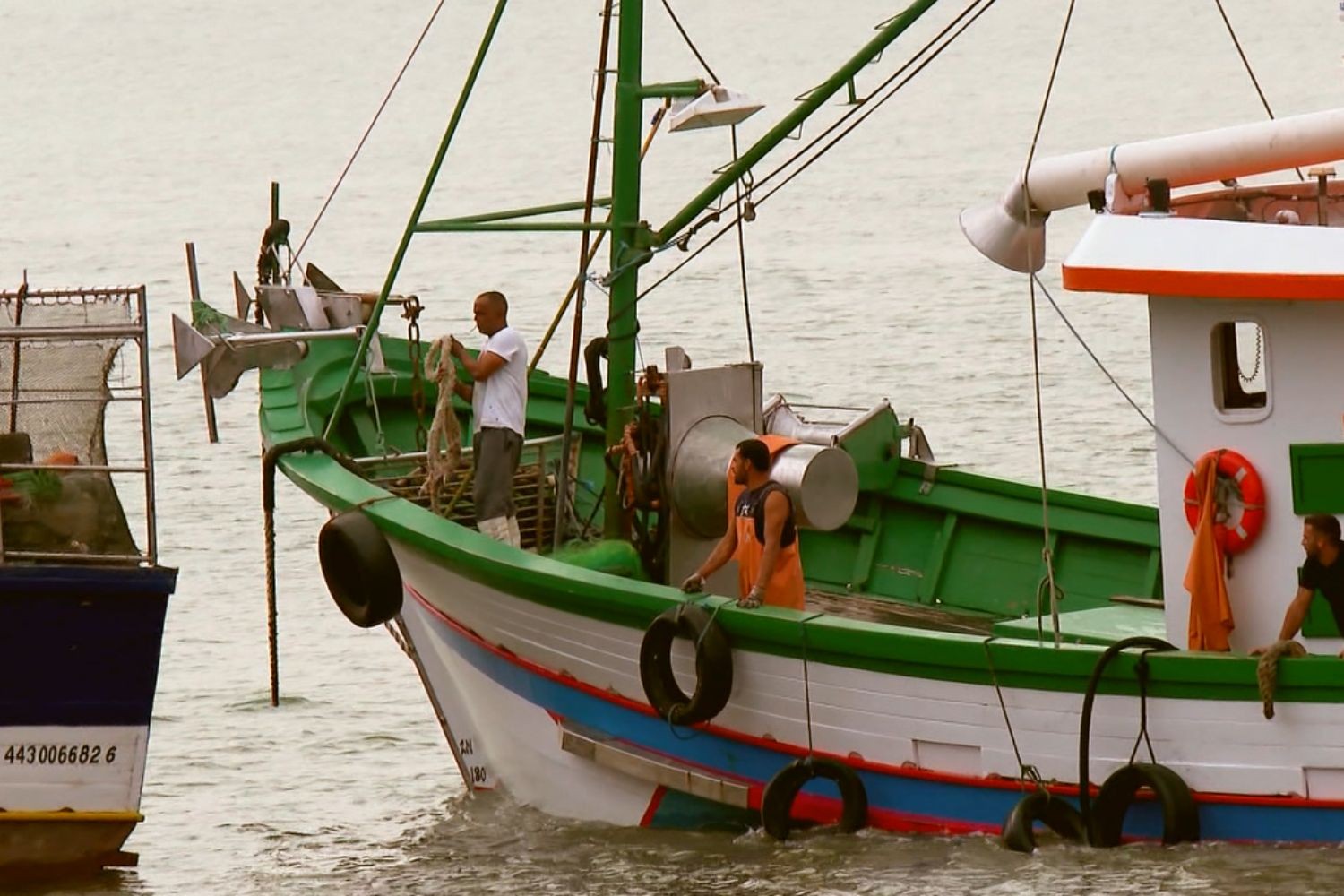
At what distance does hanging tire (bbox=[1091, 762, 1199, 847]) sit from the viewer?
402 inches

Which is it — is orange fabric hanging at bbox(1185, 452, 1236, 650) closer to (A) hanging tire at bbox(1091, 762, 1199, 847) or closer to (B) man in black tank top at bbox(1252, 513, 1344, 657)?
(B) man in black tank top at bbox(1252, 513, 1344, 657)

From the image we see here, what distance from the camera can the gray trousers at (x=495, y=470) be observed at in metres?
12.6

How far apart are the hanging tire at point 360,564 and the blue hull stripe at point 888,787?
24.8 inches

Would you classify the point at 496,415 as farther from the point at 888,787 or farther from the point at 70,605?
the point at 888,787

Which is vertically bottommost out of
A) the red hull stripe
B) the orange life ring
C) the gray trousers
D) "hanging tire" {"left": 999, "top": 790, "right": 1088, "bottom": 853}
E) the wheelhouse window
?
"hanging tire" {"left": 999, "top": 790, "right": 1088, "bottom": 853}

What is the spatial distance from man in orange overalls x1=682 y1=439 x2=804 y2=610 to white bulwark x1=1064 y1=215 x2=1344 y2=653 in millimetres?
1768

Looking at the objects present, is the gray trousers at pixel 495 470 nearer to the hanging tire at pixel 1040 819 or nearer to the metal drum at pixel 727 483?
the metal drum at pixel 727 483

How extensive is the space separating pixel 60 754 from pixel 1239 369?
570 centimetres

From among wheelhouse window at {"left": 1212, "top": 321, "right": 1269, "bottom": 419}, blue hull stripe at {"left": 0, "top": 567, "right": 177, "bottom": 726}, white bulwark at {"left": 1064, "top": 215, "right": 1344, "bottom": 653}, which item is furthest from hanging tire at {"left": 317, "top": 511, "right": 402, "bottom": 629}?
wheelhouse window at {"left": 1212, "top": 321, "right": 1269, "bottom": 419}

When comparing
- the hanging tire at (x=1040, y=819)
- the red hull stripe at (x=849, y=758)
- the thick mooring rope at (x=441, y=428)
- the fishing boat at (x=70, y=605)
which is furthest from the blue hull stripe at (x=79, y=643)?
the hanging tire at (x=1040, y=819)

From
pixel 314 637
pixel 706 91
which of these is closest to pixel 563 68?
pixel 314 637

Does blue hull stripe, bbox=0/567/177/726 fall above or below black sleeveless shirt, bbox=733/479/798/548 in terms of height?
below

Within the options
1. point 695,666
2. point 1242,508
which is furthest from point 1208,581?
point 695,666

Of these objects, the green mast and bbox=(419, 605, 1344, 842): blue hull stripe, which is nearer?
bbox=(419, 605, 1344, 842): blue hull stripe
